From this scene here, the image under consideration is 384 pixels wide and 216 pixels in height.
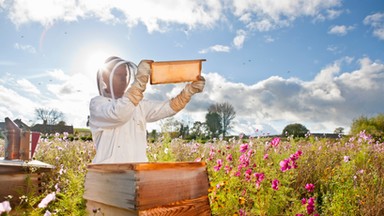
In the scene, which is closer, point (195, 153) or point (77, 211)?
point (77, 211)

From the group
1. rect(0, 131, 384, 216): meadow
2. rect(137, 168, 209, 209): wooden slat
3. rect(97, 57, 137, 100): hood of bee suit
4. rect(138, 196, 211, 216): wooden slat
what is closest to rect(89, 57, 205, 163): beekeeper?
rect(97, 57, 137, 100): hood of bee suit

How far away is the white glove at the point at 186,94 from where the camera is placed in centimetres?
291

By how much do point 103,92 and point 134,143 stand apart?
53 centimetres

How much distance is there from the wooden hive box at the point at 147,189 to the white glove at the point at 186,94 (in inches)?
27.8

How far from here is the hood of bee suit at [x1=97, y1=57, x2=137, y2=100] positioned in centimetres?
307

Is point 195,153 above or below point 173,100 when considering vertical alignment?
below

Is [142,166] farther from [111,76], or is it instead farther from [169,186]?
[111,76]

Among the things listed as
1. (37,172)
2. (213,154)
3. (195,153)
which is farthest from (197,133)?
(37,172)

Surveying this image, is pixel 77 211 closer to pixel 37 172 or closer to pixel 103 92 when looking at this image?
pixel 103 92

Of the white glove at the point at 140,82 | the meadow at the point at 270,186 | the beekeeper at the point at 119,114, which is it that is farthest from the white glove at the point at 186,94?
the meadow at the point at 270,186

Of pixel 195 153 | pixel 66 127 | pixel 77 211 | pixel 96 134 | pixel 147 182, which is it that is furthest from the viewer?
pixel 66 127

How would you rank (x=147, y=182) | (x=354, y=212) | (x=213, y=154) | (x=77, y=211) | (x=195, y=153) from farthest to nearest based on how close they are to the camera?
1. (x=195, y=153)
2. (x=213, y=154)
3. (x=354, y=212)
4. (x=77, y=211)
5. (x=147, y=182)

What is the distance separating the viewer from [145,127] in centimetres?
326

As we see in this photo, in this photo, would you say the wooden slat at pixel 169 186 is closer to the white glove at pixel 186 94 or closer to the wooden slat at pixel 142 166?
the wooden slat at pixel 142 166
